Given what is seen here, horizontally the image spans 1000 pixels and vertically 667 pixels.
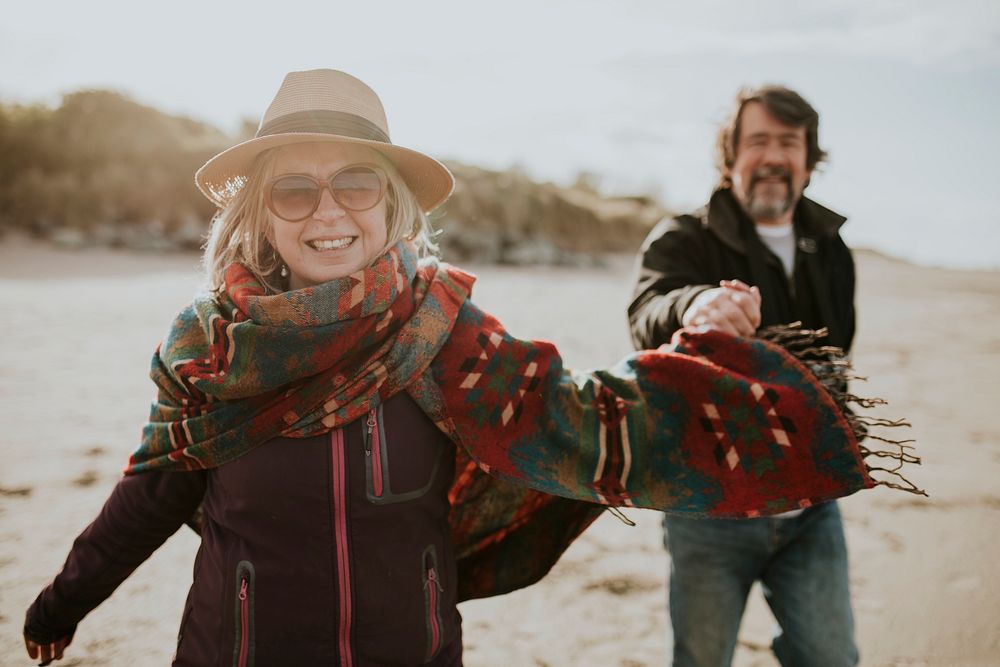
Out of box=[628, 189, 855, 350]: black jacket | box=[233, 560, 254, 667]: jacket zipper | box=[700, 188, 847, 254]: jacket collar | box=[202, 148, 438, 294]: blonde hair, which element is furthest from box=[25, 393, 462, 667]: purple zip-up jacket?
box=[700, 188, 847, 254]: jacket collar

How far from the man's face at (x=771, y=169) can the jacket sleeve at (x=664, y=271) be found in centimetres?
20

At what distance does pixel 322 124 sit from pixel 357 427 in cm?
76

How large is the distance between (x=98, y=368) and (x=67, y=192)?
11.5m

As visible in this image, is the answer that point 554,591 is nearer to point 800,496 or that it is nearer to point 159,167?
point 800,496

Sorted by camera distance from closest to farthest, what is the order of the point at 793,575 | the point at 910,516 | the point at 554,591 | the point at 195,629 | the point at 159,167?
the point at 195,629 → the point at 793,575 → the point at 554,591 → the point at 910,516 → the point at 159,167

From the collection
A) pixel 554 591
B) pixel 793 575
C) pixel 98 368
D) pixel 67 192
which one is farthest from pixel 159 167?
pixel 793 575

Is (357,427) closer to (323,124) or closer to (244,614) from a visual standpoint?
(244,614)

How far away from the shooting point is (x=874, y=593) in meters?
3.28

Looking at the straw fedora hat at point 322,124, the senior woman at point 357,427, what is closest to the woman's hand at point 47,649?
the senior woman at point 357,427

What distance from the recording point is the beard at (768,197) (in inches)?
86.3

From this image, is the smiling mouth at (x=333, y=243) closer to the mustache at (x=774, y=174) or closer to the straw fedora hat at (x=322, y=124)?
the straw fedora hat at (x=322, y=124)

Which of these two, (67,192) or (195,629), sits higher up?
(67,192)

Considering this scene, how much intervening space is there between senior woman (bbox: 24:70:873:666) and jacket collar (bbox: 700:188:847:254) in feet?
2.01

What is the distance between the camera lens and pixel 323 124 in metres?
1.65
